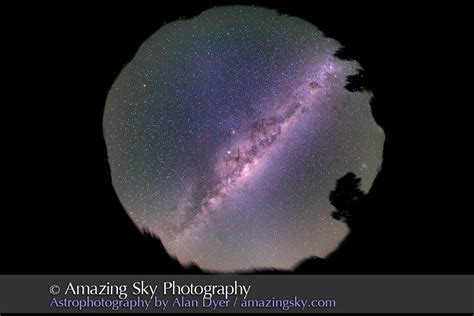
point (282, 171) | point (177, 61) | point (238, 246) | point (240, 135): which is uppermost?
point (177, 61)

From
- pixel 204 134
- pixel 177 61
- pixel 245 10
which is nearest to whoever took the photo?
pixel 204 134

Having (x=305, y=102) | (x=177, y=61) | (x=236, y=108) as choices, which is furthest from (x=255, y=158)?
(x=177, y=61)

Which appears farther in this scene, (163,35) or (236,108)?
(163,35)

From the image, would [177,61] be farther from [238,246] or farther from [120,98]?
[238,246]

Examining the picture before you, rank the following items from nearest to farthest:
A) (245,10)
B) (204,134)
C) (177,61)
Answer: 1. (204,134)
2. (177,61)
3. (245,10)

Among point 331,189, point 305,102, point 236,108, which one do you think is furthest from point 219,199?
point 305,102

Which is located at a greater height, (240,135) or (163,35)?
(163,35)
